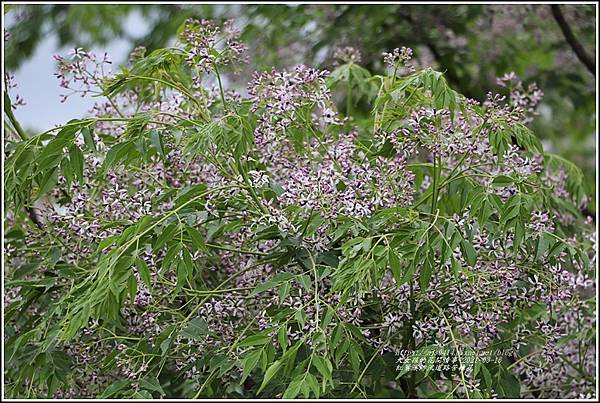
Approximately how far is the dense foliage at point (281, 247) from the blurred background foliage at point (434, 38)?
3.57ft

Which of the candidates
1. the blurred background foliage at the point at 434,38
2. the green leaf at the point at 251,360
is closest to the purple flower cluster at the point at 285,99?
the green leaf at the point at 251,360

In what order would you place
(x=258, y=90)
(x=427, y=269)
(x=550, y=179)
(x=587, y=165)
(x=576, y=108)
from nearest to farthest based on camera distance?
1. (x=427, y=269)
2. (x=258, y=90)
3. (x=550, y=179)
4. (x=576, y=108)
5. (x=587, y=165)

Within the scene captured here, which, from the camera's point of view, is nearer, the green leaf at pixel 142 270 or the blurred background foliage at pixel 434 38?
the green leaf at pixel 142 270

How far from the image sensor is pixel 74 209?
4.12 ft

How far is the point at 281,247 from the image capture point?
3.83 ft

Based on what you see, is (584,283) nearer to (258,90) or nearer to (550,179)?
(550,179)

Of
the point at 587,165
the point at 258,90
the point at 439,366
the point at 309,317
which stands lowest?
the point at 587,165

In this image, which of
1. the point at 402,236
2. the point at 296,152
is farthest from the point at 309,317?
the point at 296,152

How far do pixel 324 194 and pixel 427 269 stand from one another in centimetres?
17

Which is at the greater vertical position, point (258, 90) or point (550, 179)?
point (258, 90)

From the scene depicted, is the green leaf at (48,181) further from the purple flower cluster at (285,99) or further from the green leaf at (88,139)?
the purple flower cluster at (285,99)

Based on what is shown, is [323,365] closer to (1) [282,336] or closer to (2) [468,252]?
(1) [282,336]

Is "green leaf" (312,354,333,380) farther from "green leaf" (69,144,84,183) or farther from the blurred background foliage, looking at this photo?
the blurred background foliage

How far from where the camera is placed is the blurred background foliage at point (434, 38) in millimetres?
2518
